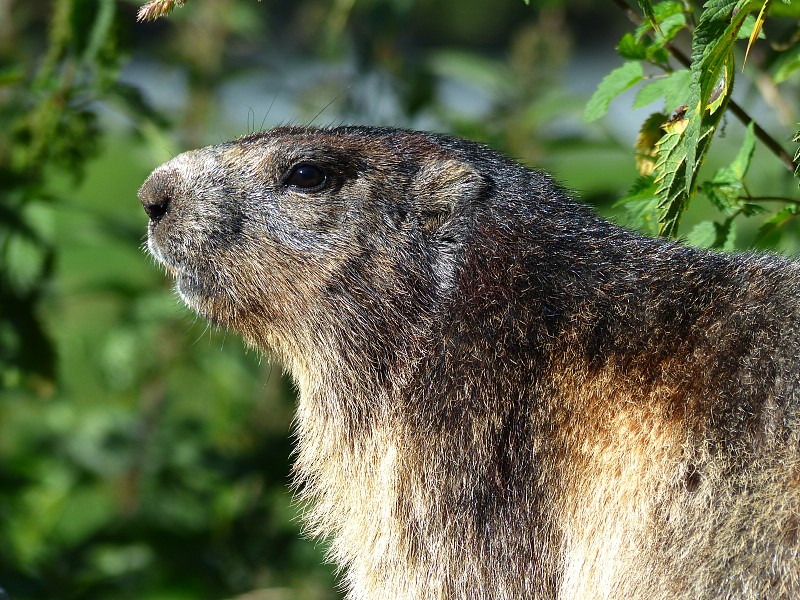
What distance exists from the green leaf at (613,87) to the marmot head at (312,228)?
56 cm

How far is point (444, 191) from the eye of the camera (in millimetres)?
4191

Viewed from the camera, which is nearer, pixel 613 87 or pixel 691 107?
pixel 691 107

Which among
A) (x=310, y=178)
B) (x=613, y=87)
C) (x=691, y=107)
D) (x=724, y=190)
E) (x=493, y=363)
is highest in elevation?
(x=310, y=178)

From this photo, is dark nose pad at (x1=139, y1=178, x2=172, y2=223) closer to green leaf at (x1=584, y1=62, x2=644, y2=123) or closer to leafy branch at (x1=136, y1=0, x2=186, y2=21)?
leafy branch at (x1=136, y1=0, x2=186, y2=21)

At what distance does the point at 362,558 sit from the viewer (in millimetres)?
4055

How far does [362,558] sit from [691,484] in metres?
1.39

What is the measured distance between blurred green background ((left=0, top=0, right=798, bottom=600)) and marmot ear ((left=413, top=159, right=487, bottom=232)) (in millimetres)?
1429

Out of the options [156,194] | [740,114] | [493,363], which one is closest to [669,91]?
[740,114]

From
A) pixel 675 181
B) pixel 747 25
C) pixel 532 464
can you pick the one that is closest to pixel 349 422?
pixel 532 464

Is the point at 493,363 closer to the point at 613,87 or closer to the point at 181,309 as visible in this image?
the point at 613,87

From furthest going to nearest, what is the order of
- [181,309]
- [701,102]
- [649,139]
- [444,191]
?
[181,309], [444,191], [649,139], [701,102]

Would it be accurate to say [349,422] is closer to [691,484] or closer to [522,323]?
[522,323]

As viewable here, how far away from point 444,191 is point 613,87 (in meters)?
0.77

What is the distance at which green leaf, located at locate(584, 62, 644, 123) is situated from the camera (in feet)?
12.4
